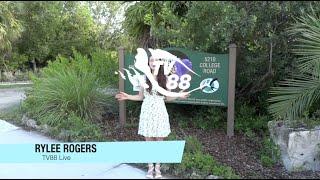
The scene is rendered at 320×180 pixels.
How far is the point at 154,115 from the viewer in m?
5.31

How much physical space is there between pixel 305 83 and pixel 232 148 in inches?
55.2

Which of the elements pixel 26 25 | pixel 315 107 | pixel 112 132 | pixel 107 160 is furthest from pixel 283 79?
pixel 26 25

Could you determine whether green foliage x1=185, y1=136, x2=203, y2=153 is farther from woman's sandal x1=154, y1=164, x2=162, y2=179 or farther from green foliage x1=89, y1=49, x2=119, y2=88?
green foliage x1=89, y1=49, x2=119, y2=88

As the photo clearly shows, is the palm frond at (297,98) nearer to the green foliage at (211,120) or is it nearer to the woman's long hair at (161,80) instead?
the green foliage at (211,120)

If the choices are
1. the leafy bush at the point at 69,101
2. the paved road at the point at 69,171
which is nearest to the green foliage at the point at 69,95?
the leafy bush at the point at 69,101

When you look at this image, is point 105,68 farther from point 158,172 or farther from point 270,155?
point 158,172

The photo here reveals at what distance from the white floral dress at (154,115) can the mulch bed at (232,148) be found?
1.09 metres

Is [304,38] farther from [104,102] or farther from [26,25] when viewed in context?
[26,25]

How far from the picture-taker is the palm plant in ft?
21.5

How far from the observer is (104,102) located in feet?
28.6

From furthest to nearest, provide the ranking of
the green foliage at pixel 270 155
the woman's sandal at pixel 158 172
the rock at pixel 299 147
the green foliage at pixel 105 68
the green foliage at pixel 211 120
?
the green foliage at pixel 105 68 < the green foliage at pixel 211 120 < the green foliage at pixel 270 155 < the rock at pixel 299 147 < the woman's sandal at pixel 158 172

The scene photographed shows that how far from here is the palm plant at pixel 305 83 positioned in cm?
655

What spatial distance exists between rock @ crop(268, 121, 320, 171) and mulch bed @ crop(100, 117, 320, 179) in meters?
0.11

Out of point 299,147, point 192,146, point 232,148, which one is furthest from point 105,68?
point 299,147
